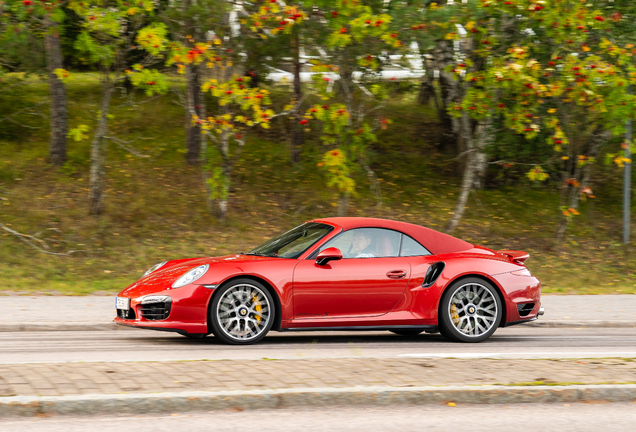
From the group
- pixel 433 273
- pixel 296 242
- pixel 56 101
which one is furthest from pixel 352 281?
pixel 56 101

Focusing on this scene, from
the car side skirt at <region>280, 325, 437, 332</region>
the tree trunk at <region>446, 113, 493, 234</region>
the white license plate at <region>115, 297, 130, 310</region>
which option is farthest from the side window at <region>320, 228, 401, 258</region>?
the tree trunk at <region>446, 113, 493, 234</region>

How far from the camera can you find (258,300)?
8078 millimetres

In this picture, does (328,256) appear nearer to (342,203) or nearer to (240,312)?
(240,312)

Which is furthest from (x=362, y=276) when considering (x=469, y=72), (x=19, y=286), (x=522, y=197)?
(x=522, y=197)

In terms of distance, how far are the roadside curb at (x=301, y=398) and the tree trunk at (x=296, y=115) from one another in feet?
44.4

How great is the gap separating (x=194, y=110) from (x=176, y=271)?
40.8 ft

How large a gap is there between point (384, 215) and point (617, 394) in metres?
14.4

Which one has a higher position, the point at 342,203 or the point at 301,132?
the point at 301,132

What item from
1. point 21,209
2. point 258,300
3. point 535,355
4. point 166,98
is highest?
point 166,98

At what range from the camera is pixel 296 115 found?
19.8 metres

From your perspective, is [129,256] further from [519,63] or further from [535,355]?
[535,355]

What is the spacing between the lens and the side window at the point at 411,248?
28.8 feet

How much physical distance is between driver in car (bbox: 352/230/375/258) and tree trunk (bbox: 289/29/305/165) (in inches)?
399

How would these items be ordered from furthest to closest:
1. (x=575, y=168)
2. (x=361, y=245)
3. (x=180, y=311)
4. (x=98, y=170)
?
(x=575, y=168) → (x=98, y=170) → (x=361, y=245) → (x=180, y=311)
